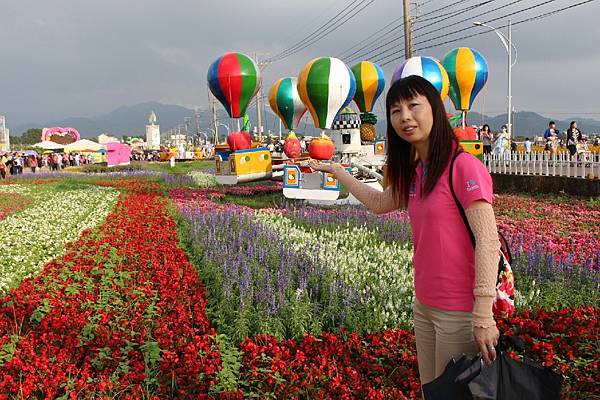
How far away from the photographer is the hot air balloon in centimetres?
1532

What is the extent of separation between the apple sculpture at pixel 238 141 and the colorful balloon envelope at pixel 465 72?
22.2ft

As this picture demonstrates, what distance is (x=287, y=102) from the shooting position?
17.7 meters

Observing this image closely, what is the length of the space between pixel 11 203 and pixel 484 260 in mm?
15608

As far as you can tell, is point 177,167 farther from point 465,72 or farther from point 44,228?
point 44,228

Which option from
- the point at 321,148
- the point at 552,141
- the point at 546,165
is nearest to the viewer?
the point at 321,148

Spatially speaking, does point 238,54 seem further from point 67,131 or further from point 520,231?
point 67,131

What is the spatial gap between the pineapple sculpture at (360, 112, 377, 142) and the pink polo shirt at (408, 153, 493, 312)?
1327 centimetres

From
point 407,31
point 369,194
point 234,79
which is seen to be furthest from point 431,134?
point 407,31

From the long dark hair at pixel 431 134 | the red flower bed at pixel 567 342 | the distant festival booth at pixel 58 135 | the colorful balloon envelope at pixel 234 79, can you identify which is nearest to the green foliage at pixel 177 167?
the colorful balloon envelope at pixel 234 79

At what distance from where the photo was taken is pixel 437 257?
2244 mm

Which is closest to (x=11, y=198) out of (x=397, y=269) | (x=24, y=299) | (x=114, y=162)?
(x=24, y=299)

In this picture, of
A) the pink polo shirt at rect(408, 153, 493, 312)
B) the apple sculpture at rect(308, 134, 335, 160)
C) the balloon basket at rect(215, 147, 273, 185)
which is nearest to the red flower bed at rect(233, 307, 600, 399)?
the pink polo shirt at rect(408, 153, 493, 312)

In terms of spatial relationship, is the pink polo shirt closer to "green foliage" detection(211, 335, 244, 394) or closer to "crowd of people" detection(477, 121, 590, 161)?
"green foliage" detection(211, 335, 244, 394)

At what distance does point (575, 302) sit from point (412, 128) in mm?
4201
